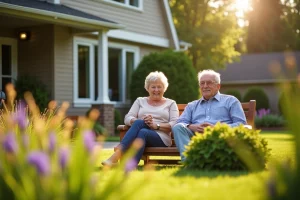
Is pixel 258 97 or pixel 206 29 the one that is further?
pixel 258 97

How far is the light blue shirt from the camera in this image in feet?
22.3

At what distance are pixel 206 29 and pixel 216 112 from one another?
18.8 meters

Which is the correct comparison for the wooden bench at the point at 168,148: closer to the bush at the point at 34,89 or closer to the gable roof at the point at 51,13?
the gable roof at the point at 51,13

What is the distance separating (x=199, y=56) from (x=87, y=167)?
926 inches

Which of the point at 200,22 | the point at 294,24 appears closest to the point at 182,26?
the point at 200,22

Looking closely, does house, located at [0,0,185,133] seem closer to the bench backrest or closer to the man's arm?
the bench backrest

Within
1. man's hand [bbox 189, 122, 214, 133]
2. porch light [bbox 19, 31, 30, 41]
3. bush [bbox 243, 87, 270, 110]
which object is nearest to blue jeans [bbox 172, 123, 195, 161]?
man's hand [bbox 189, 122, 214, 133]

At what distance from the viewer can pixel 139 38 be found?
706 inches

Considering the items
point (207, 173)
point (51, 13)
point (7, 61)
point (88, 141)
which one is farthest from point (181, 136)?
point (7, 61)

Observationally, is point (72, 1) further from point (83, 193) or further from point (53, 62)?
point (83, 193)

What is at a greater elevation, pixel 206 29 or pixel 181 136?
pixel 206 29

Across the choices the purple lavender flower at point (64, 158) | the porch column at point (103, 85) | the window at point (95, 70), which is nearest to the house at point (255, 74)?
the window at point (95, 70)

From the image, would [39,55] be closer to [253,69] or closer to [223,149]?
[223,149]

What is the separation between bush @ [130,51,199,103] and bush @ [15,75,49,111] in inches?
131
